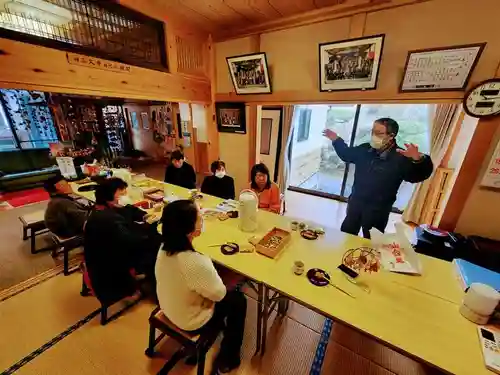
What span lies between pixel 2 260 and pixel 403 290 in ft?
13.1

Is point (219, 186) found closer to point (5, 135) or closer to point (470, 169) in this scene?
point (470, 169)

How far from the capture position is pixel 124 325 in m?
1.74

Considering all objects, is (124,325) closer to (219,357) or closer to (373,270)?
(219,357)

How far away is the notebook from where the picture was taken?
1.20 m

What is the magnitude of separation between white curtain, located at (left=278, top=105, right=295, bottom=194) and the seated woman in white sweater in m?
3.53

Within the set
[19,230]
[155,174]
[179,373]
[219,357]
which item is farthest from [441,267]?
[155,174]

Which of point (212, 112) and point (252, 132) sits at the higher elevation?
point (212, 112)

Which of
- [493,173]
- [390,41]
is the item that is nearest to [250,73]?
[390,41]

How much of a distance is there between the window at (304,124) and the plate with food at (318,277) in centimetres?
414

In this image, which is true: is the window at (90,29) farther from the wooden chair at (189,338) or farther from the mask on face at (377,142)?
the mask on face at (377,142)

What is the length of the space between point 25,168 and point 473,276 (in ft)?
25.9

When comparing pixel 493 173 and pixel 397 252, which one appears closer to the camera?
pixel 397 252

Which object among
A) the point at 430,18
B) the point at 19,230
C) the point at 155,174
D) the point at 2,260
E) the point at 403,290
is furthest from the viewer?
the point at 155,174

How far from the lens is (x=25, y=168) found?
5.11 meters
